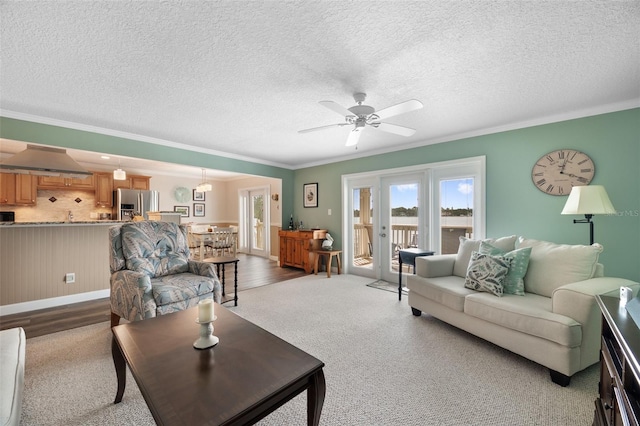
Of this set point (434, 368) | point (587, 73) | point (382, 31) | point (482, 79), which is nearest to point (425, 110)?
point (482, 79)

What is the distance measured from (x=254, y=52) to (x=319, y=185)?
4025 millimetres

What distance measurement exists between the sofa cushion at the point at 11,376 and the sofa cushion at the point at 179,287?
2.73 feet

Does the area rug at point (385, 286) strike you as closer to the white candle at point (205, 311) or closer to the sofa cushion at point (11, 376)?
the white candle at point (205, 311)

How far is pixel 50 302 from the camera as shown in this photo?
11.2 feet

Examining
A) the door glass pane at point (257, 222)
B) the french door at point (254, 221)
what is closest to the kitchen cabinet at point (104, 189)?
the french door at point (254, 221)

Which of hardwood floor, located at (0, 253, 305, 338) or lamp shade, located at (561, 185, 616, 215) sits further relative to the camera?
hardwood floor, located at (0, 253, 305, 338)

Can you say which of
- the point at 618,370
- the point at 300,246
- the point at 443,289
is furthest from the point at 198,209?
the point at 618,370

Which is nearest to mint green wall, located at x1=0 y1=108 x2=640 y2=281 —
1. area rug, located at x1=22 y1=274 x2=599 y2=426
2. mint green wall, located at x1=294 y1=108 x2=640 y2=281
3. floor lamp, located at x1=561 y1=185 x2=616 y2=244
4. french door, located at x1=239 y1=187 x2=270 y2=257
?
mint green wall, located at x1=294 y1=108 x2=640 y2=281

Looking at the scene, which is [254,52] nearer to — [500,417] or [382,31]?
[382,31]

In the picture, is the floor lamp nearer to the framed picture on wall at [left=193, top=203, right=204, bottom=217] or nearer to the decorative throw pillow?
the decorative throw pillow

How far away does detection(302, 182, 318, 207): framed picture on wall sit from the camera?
19.3 feet

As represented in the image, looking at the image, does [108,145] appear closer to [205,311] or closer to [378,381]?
[205,311]

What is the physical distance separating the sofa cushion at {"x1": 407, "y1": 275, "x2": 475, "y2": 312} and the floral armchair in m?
2.21

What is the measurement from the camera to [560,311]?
1908 mm
